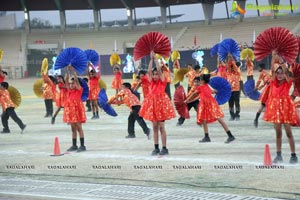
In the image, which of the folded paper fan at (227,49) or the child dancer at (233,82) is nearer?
the folded paper fan at (227,49)

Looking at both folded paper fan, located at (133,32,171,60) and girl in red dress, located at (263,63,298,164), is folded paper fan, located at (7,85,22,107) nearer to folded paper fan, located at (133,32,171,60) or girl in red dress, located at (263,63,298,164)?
folded paper fan, located at (133,32,171,60)

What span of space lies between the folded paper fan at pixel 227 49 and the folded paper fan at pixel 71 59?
4.59 meters

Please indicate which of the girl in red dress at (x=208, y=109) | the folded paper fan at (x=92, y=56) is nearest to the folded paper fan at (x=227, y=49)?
the girl in red dress at (x=208, y=109)

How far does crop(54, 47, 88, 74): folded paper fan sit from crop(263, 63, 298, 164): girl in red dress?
12.5 ft

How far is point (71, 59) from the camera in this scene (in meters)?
10.7

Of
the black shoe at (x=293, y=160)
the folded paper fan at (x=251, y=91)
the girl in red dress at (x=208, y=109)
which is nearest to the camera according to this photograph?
the black shoe at (x=293, y=160)

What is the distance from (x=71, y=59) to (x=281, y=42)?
13.2 ft

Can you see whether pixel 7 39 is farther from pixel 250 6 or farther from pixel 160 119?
pixel 160 119

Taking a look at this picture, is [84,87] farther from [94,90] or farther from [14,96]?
[94,90]

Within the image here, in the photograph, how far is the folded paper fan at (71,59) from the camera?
10.6 m

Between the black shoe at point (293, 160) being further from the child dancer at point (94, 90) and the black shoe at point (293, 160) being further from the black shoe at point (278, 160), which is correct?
the child dancer at point (94, 90)

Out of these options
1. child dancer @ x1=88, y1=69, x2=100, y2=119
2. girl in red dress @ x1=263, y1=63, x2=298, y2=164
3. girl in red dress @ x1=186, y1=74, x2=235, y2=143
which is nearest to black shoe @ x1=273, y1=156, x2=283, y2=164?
girl in red dress @ x1=263, y1=63, x2=298, y2=164

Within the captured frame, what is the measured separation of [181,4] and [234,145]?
48.8 m

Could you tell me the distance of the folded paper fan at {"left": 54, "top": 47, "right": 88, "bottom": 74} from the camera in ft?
34.8
